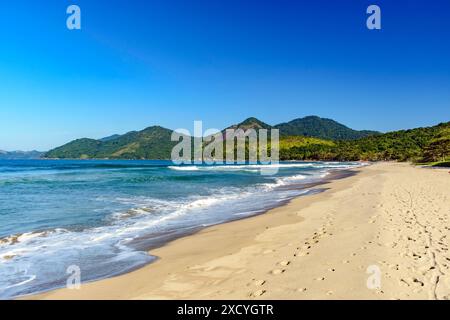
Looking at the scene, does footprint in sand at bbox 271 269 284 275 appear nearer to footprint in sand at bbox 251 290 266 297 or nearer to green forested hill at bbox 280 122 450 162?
footprint in sand at bbox 251 290 266 297

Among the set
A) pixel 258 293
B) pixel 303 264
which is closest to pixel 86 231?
pixel 303 264

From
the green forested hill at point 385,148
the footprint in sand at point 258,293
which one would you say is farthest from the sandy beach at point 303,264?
the green forested hill at point 385,148

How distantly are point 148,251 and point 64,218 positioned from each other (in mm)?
7418

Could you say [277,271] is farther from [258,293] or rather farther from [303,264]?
[258,293]

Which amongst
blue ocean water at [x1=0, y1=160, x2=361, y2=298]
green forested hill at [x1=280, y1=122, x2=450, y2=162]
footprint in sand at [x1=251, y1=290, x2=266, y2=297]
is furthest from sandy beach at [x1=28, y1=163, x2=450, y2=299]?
green forested hill at [x1=280, y1=122, x2=450, y2=162]

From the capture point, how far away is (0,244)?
1065 cm

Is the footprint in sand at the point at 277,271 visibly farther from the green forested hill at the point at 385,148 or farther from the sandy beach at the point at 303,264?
the green forested hill at the point at 385,148

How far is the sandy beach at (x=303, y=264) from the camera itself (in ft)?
18.0

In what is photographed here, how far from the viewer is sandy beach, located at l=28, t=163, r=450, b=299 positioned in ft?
18.0

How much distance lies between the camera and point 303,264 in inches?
274
